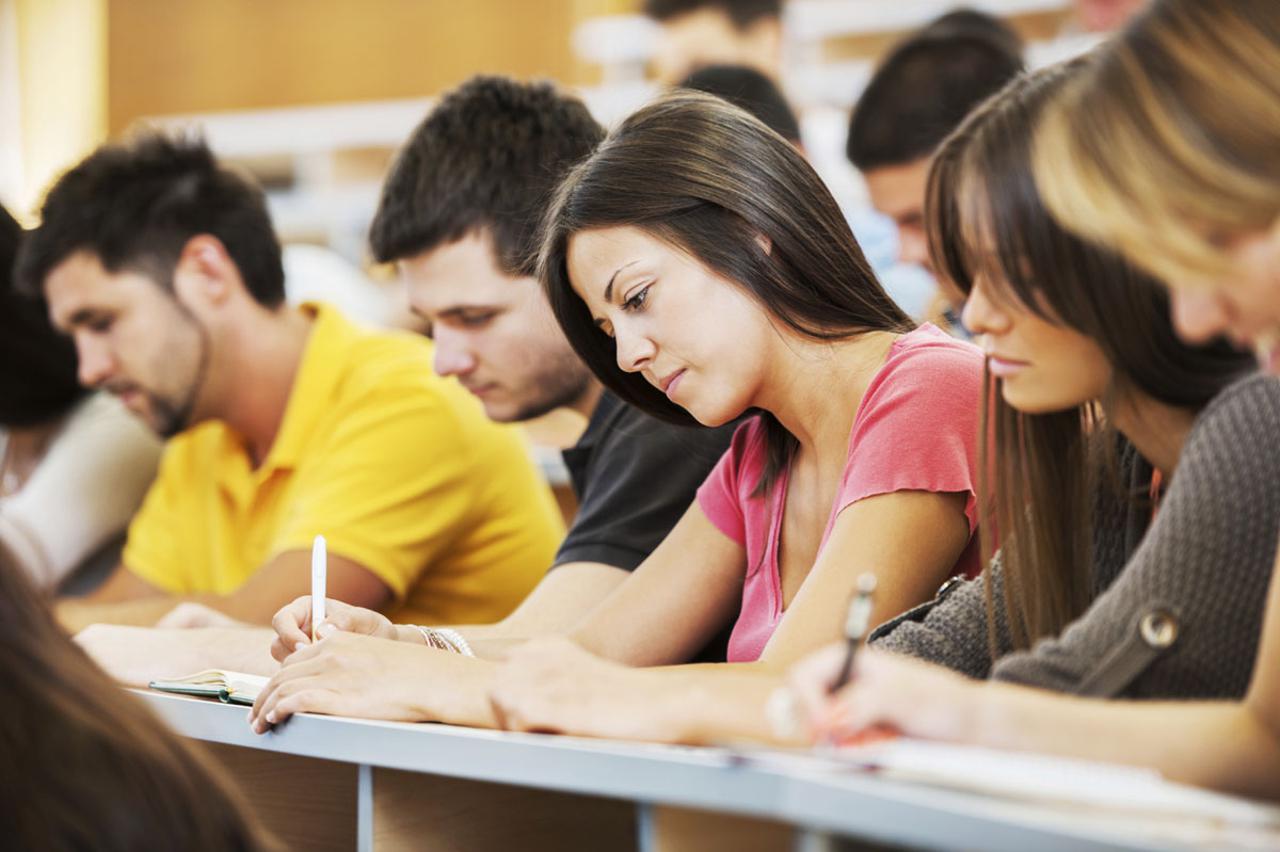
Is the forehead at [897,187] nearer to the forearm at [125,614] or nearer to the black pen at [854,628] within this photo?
the forearm at [125,614]

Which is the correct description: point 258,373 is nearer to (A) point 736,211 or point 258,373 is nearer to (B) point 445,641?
(B) point 445,641

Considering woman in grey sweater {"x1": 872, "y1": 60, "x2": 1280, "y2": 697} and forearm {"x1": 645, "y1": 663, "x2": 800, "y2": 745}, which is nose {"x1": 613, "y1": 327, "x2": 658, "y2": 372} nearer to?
woman in grey sweater {"x1": 872, "y1": 60, "x2": 1280, "y2": 697}

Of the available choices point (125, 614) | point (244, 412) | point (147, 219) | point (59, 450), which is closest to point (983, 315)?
point (125, 614)

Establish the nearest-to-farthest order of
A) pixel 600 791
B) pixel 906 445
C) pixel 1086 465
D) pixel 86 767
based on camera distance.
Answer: pixel 86 767 < pixel 600 791 < pixel 1086 465 < pixel 906 445

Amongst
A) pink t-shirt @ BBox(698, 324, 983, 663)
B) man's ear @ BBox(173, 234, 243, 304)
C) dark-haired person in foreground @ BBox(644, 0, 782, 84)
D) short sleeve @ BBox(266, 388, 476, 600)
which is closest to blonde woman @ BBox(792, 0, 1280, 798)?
pink t-shirt @ BBox(698, 324, 983, 663)

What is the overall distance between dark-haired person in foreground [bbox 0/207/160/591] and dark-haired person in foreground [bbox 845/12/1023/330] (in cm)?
140

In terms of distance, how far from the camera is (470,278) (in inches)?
79.8

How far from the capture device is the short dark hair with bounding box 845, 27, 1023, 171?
269 cm

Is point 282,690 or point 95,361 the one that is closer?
point 282,690

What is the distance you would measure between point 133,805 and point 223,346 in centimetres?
177

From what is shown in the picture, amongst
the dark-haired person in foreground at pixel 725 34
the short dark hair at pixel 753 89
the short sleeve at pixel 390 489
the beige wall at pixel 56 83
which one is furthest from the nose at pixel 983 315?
the beige wall at pixel 56 83

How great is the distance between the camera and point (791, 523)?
1.56m

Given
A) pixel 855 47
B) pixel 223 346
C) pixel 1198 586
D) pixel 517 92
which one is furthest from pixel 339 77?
pixel 1198 586

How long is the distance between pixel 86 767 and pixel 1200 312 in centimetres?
66
